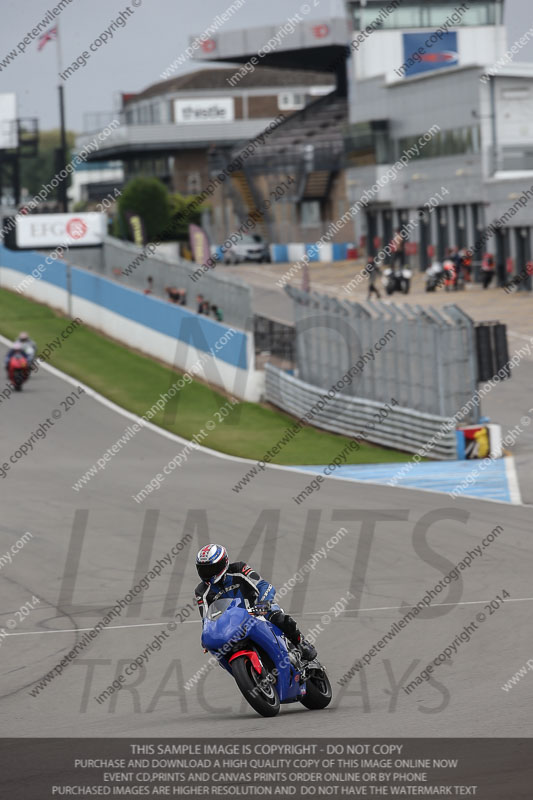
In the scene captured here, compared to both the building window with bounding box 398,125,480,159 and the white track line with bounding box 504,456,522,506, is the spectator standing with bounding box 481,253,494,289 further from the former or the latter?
the white track line with bounding box 504,456,522,506

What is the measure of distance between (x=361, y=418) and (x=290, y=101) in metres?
86.8

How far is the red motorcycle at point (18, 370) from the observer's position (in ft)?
115

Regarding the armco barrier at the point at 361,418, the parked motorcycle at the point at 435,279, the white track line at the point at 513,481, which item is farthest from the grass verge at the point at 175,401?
the parked motorcycle at the point at 435,279

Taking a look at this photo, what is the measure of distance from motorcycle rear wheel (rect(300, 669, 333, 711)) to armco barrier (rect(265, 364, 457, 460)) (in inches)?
621

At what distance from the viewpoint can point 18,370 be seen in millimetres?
35250

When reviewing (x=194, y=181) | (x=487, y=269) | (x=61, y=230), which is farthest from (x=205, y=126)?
(x=487, y=269)

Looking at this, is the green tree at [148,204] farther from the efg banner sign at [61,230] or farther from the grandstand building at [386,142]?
the efg banner sign at [61,230]

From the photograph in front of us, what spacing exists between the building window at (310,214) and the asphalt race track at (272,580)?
52.5 meters

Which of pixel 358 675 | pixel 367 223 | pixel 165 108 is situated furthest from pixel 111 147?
pixel 358 675

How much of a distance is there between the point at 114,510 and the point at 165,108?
92.7 m

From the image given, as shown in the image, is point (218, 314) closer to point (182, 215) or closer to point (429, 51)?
point (429, 51)

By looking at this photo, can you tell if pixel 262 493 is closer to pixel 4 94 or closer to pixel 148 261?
pixel 148 261

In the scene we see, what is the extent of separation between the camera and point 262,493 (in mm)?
20875
